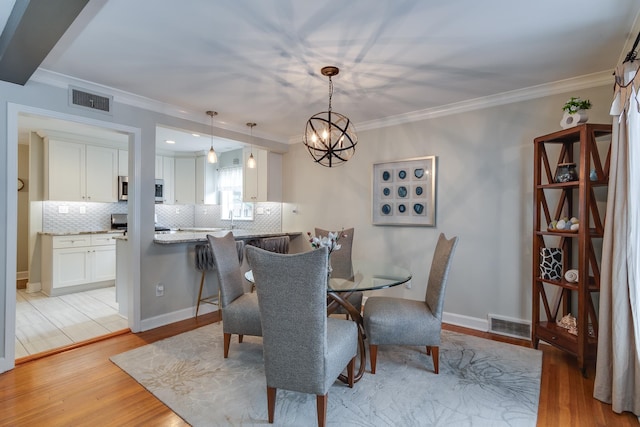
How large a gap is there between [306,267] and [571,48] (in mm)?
2389

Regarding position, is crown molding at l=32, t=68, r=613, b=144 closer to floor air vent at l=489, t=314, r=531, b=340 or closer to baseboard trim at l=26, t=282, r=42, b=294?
floor air vent at l=489, t=314, r=531, b=340

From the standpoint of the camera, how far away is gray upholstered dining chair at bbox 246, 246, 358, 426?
1.71 meters

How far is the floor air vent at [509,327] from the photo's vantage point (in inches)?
121

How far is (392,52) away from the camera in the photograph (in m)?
2.30

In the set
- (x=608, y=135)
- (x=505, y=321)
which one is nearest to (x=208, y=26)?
(x=608, y=135)

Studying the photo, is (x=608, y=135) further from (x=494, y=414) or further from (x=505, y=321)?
(x=494, y=414)

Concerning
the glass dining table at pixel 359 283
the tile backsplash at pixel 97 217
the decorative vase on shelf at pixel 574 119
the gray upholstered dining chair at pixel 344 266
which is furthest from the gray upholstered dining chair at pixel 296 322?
the tile backsplash at pixel 97 217

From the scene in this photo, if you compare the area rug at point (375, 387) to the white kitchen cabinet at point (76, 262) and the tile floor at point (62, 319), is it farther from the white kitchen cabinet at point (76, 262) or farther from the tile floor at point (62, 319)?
the white kitchen cabinet at point (76, 262)

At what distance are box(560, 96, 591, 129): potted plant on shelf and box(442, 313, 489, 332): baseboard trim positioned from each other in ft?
6.49

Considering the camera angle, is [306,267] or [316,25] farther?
[316,25]

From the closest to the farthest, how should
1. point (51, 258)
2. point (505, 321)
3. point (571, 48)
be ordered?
point (571, 48) < point (505, 321) < point (51, 258)

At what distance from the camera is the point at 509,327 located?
3154 mm

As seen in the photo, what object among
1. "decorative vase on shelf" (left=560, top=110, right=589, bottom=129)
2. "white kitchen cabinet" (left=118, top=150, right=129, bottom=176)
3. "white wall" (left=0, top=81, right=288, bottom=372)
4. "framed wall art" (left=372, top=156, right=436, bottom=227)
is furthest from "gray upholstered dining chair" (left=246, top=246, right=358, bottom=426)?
"white kitchen cabinet" (left=118, top=150, right=129, bottom=176)

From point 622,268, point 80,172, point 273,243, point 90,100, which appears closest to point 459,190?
point 622,268
